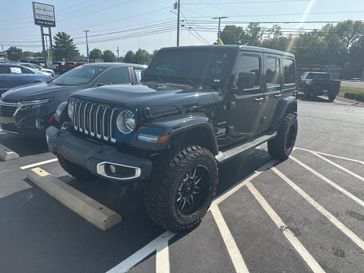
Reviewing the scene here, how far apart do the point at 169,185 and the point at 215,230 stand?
859 millimetres

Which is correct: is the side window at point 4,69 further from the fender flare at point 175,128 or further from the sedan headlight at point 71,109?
the fender flare at point 175,128

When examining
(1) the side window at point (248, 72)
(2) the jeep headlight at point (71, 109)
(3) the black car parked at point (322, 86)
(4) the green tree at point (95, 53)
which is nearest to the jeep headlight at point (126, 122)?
(2) the jeep headlight at point (71, 109)

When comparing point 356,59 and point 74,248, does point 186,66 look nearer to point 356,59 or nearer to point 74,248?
point 74,248

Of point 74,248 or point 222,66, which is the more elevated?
point 222,66

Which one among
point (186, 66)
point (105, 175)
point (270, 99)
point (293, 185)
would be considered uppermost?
point (186, 66)

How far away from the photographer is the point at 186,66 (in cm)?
437

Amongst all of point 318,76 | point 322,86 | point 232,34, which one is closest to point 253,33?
point 232,34

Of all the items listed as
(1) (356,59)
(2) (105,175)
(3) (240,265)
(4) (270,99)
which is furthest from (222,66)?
(1) (356,59)

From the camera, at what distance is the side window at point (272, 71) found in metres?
4.97

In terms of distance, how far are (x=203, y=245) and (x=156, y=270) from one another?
0.60 metres

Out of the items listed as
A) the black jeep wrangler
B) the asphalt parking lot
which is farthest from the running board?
the asphalt parking lot

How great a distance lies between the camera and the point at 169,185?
2990 millimetres

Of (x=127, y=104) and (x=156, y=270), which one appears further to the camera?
(x=127, y=104)

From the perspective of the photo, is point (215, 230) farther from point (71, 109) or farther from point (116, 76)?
point (116, 76)
